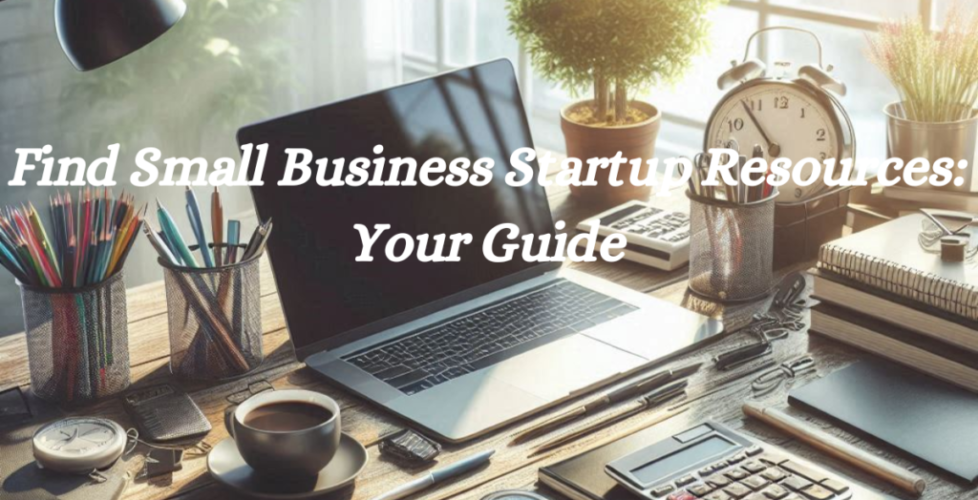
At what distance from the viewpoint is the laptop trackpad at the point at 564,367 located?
121 centimetres

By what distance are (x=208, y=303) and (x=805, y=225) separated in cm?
83

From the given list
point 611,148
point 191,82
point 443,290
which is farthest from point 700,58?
point 191,82

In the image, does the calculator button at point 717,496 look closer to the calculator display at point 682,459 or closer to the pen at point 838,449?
the calculator display at point 682,459

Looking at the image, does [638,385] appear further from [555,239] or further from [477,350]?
[555,239]

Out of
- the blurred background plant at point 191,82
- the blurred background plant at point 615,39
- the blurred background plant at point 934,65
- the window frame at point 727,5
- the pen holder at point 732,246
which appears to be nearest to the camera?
the pen holder at point 732,246

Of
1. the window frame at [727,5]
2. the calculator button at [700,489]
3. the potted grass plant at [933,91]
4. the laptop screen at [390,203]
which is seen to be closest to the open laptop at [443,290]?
the laptop screen at [390,203]

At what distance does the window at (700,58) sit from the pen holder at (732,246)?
47cm

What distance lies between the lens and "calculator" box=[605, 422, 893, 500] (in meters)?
0.98

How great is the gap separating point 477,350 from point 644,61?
2.14 ft

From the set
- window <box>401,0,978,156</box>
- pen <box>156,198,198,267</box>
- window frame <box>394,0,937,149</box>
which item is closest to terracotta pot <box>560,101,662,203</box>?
window <box>401,0,978,156</box>

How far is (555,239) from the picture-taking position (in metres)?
1.54

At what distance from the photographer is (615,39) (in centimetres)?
169

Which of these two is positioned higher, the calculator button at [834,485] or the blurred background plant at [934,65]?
the blurred background plant at [934,65]

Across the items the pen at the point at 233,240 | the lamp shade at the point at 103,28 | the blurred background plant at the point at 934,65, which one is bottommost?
the pen at the point at 233,240
